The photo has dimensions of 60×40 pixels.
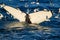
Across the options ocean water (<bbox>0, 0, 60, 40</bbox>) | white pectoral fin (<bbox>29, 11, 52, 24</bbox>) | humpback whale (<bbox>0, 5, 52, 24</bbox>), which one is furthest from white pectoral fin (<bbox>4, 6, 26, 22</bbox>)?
white pectoral fin (<bbox>29, 11, 52, 24</bbox>)

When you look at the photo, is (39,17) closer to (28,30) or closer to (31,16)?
(31,16)

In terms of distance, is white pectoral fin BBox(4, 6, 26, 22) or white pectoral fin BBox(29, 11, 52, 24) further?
white pectoral fin BBox(4, 6, 26, 22)

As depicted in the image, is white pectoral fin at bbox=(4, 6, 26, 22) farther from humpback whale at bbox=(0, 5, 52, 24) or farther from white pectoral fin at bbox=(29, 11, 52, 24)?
white pectoral fin at bbox=(29, 11, 52, 24)

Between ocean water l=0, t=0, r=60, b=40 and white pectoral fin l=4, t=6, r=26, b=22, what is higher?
white pectoral fin l=4, t=6, r=26, b=22

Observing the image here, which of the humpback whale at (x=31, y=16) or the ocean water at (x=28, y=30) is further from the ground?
the humpback whale at (x=31, y=16)

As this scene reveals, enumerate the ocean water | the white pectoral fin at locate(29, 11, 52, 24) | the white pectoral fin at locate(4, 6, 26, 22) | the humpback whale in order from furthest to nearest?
the white pectoral fin at locate(4, 6, 26, 22), the white pectoral fin at locate(29, 11, 52, 24), the humpback whale, the ocean water

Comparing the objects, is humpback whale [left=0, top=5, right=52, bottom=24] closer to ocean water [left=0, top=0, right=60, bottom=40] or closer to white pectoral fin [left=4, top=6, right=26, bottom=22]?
white pectoral fin [left=4, top=6, right=26, bottom=22]

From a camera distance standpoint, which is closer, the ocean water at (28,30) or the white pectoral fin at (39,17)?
the ocean water at (28,30)

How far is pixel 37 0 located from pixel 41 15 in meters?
16.0

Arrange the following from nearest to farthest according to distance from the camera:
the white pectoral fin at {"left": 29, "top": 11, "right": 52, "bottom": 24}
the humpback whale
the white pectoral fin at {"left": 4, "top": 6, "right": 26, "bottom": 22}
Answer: the humpback whale → the white pectoral fin at {"left": 29, "top": 11, "right": 52, "bottom": 24} → the white pectoral fin at {"left": 4, "top": 6, "right": 26, "bottom": 22}

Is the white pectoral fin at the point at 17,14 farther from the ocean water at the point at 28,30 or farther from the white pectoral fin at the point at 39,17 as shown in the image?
the white pectoral fin at the point at 39,17

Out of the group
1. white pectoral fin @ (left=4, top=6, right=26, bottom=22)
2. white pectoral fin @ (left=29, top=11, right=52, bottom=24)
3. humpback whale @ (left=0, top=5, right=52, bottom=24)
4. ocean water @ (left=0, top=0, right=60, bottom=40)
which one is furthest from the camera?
white pectoral fin @ (left=4, top=6, right=26, bottom=22)

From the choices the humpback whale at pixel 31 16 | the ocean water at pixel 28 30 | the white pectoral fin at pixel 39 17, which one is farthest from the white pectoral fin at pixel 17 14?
the white pectoral fin at pixel 39 17

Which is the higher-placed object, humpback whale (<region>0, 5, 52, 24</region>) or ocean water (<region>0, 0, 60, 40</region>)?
humpback whale (<region>0, 5, 52, 24</region>)
